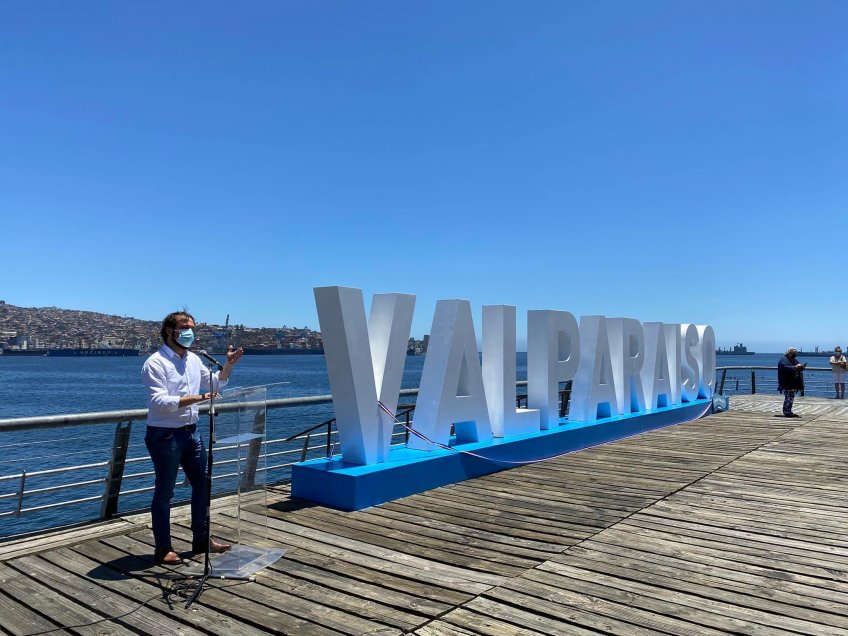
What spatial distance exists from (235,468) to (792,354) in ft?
48.2

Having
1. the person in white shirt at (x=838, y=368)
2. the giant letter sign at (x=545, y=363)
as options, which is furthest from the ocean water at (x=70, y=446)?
the person in white shirt at (x=838, y=368)

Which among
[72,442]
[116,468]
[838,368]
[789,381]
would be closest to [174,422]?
[116,468]

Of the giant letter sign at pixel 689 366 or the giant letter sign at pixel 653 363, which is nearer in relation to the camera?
the giant letter sign at pixel 653 363

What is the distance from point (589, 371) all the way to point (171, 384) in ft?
27.4

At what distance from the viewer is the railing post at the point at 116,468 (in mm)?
5910

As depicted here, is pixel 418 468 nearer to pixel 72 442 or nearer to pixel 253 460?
pixel 253 460

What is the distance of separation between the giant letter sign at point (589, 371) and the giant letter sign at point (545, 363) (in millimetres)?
881

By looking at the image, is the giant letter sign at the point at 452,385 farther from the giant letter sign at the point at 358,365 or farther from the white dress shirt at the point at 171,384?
the white dress shirt at the point at 171,384

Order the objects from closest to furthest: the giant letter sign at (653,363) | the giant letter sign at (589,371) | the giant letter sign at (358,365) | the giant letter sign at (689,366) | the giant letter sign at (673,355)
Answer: the giant letter sign at (358,365)
the giant letter sign at (589,371)
the giant letter sign at (653,363)
the giant letter sign at (673,355)
the giant letter sign at (689,366)

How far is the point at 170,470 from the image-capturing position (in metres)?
4.84

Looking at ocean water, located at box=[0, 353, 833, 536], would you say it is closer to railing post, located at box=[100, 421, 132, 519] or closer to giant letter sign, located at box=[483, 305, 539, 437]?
railing post, located at box=[100, 421, 132, 519]

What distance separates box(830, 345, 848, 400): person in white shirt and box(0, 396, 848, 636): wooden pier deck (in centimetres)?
1420

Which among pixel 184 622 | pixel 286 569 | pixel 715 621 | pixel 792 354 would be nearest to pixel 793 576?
pixel 715 621

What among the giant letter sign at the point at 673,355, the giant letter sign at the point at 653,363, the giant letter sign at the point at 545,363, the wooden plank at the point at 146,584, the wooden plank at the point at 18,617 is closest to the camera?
the wooden plank at the point at 18,617
